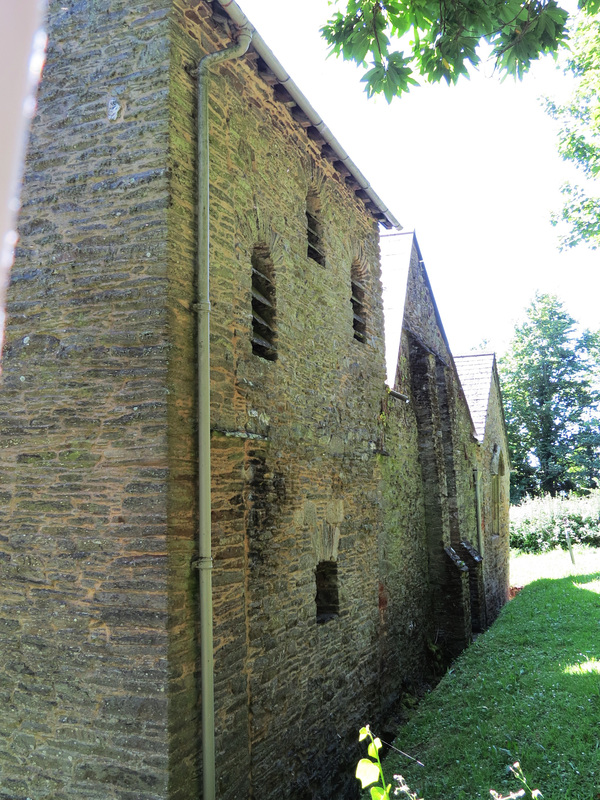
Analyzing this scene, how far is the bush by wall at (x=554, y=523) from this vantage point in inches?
1048

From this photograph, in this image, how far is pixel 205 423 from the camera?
181 inches

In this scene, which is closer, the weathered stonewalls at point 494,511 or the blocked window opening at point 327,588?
the blocked window opening at point 327,588

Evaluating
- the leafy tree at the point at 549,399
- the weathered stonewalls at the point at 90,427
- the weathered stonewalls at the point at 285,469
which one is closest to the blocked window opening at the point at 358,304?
the weathered stonewalls at the point at 285,469

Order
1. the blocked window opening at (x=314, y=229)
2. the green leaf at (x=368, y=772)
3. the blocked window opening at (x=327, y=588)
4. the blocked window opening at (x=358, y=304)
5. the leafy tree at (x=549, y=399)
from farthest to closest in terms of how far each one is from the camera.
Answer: the leafy tree at (x=549, y=399), the blocked window opening at (x=358, y=304), the blocked window opening at (x=314, y=229), the blocked window opening at (x=327, y=588), the green leaf at (x=368, y=772)

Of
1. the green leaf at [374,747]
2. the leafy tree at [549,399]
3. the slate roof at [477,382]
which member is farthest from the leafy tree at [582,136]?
the leafy tree at [549,399]

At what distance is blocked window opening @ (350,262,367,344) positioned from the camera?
347 inches

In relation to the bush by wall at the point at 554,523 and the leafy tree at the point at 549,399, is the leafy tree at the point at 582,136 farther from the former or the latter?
the leafy tree at the point at 549,399

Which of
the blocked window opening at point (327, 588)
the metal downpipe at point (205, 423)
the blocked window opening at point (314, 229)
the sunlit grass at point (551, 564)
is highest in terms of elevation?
the blocked window opening at point (314, 229)

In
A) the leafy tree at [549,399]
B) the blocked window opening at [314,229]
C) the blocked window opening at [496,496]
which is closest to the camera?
the blocked window opening at [314,229]

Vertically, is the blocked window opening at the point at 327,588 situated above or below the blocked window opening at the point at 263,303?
below

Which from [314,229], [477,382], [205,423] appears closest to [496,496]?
[477,382]

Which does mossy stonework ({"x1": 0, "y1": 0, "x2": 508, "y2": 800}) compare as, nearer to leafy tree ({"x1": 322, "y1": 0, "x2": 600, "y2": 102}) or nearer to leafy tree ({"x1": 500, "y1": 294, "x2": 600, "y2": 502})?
leafy tree ({"x1": 322, "y1": 0, "x2": 600, "y2": 102})

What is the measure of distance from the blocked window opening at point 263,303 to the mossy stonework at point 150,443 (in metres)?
0.03

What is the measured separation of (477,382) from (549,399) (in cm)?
2187
